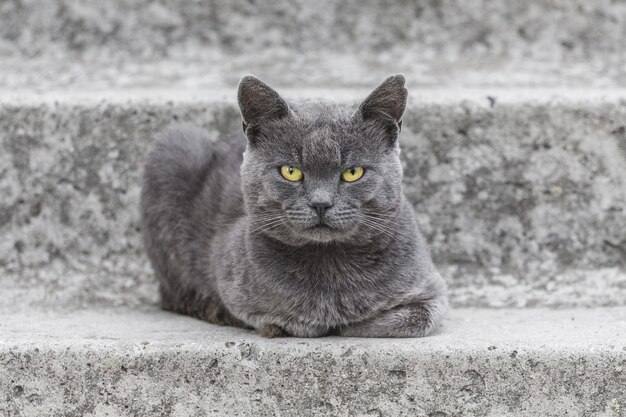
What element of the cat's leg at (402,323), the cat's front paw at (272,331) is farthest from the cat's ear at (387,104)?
the cat's front paw at (272,331)

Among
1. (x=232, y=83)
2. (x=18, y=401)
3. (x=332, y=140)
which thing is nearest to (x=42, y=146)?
(x=232, y=83)

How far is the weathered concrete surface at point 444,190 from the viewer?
9.30 feet

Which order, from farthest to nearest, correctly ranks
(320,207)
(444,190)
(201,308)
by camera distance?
(444,190) < (201,308) < (320,207)

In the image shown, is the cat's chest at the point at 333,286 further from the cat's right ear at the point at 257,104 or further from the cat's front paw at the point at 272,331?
the cat's right ear at the point at 257,104

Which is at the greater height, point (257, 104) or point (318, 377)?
point (257, 104)

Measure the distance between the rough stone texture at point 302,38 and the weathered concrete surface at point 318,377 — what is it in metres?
1.42

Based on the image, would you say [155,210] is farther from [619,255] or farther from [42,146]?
[619,255]

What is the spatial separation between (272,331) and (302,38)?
1530 mm

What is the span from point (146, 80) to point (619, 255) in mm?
1748

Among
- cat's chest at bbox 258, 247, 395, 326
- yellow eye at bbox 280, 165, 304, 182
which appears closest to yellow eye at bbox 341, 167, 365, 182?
yellow eye at bbox 280, 165, 304, 182

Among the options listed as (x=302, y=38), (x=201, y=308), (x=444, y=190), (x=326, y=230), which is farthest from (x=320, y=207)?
(x=302, y=38)

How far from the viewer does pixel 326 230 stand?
7.00 ft

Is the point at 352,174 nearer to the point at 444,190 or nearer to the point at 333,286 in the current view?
the point at 333,286

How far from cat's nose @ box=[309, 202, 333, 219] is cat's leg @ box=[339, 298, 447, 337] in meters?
0.35
